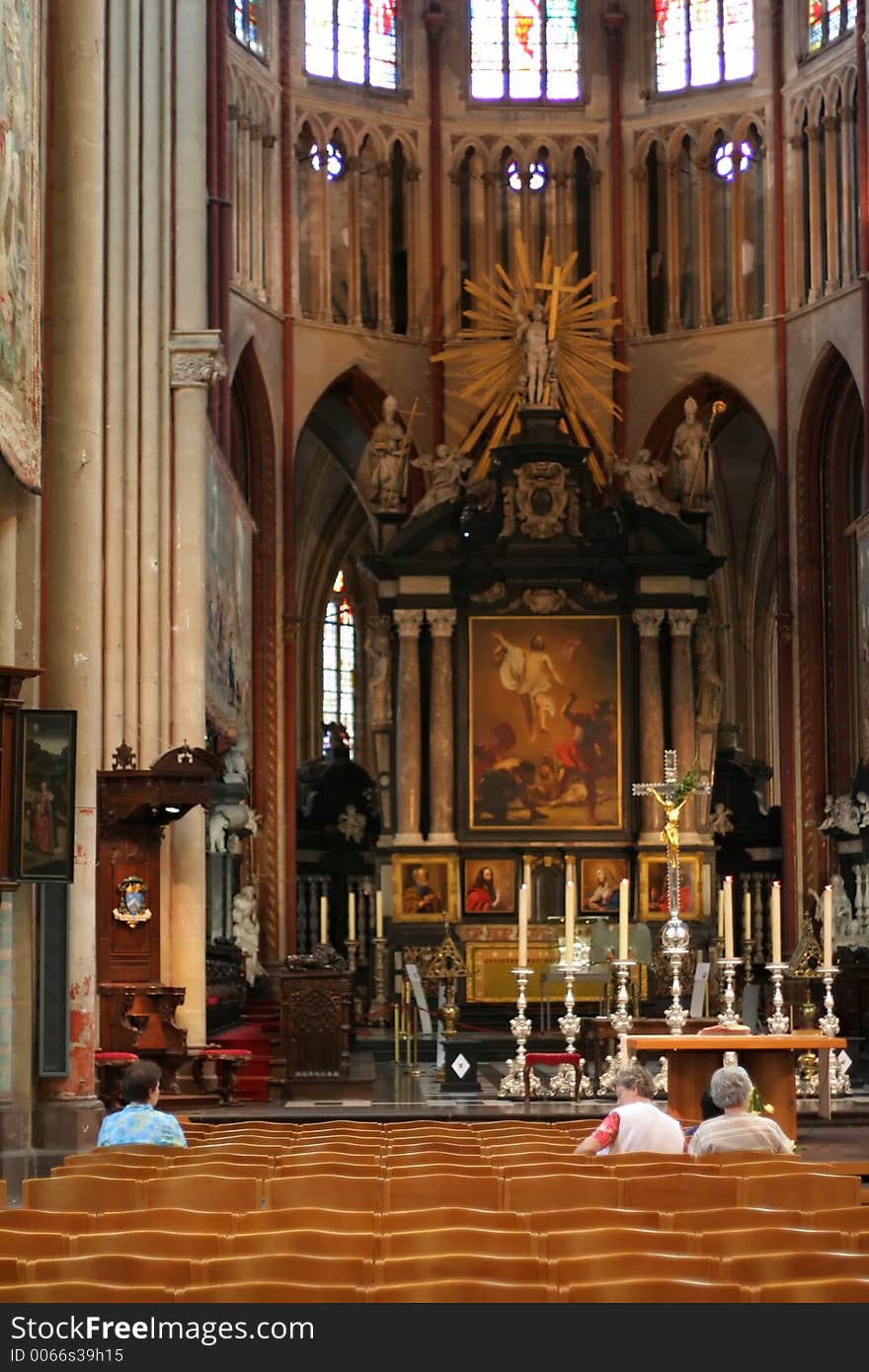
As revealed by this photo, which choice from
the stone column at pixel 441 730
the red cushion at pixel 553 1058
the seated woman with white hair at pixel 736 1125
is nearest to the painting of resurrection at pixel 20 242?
the seated woman with white hair at pixel 736 1125

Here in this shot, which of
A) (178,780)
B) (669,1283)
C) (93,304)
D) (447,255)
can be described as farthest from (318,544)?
(669,1283)

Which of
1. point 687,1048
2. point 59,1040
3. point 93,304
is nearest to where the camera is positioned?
point 687,1048

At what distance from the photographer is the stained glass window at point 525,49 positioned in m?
33.3

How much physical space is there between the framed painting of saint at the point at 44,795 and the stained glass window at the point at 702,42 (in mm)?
22314

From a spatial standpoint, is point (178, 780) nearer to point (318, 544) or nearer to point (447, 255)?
point (447, 255)

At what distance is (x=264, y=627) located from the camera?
30375mm

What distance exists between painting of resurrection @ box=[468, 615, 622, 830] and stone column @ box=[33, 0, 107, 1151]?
558 inches

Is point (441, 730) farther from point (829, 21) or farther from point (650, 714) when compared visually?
point (829, 21)

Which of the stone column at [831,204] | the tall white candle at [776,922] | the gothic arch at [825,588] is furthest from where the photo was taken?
the stone column at [831,204]

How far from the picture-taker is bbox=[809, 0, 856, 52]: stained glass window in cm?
3023

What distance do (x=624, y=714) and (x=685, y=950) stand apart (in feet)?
47.0

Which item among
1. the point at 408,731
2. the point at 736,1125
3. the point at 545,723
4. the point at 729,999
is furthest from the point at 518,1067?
the point at 545,723

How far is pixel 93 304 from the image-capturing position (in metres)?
15.1

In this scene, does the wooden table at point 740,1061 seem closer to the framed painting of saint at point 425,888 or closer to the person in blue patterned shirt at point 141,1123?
the person in blue patterned shirt at point 141,1123
